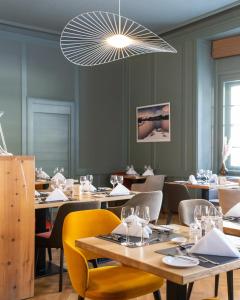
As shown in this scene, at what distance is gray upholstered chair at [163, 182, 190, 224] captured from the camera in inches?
216

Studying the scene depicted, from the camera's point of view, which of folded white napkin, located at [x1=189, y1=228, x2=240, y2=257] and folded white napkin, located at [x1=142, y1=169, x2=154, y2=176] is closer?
folded white napkin, located at [x1=189, y1=228, x2=240, y2=257]

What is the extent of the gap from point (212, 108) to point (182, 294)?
610 cm

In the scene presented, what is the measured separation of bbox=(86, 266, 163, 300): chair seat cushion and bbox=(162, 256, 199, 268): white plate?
1.85ft

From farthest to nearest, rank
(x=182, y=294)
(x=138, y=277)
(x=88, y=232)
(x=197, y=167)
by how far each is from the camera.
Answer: (x=197, y=167), (x=88, y=232), (x=138, y=277), (x=182, y=294)

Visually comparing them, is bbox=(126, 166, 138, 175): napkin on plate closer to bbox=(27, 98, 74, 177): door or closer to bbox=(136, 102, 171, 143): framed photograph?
bbox=(136, 102, 171, 143): framed photograph

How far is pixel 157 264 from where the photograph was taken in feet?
5.80

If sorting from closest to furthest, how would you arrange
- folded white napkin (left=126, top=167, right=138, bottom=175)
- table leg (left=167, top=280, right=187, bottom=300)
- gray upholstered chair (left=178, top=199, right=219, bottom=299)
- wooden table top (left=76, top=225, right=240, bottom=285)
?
wooden table top (left=76, top=225, right=240, bottom=285) → table leg (left=167, top=280, right=187, bottom=300) → gray upholstered chair (left=178, top=199, right=219, bottom=299) → folded white napkin (left=126, top=167, right=138, bottom=175)

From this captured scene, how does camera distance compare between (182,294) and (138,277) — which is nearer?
(182,294)

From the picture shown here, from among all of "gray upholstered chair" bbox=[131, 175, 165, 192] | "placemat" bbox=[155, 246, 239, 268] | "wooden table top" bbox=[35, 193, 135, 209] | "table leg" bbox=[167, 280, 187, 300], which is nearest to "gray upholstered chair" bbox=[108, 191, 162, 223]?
"wooden table top" bbox=[35, 193, 135, 209]

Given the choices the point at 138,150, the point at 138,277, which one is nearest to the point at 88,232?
the point at 138,277

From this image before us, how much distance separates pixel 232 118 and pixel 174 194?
8.46 feet

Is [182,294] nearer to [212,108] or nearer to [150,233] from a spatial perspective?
[150,233]

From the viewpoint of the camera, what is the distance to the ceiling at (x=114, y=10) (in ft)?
21.8

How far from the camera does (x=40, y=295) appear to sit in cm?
347
